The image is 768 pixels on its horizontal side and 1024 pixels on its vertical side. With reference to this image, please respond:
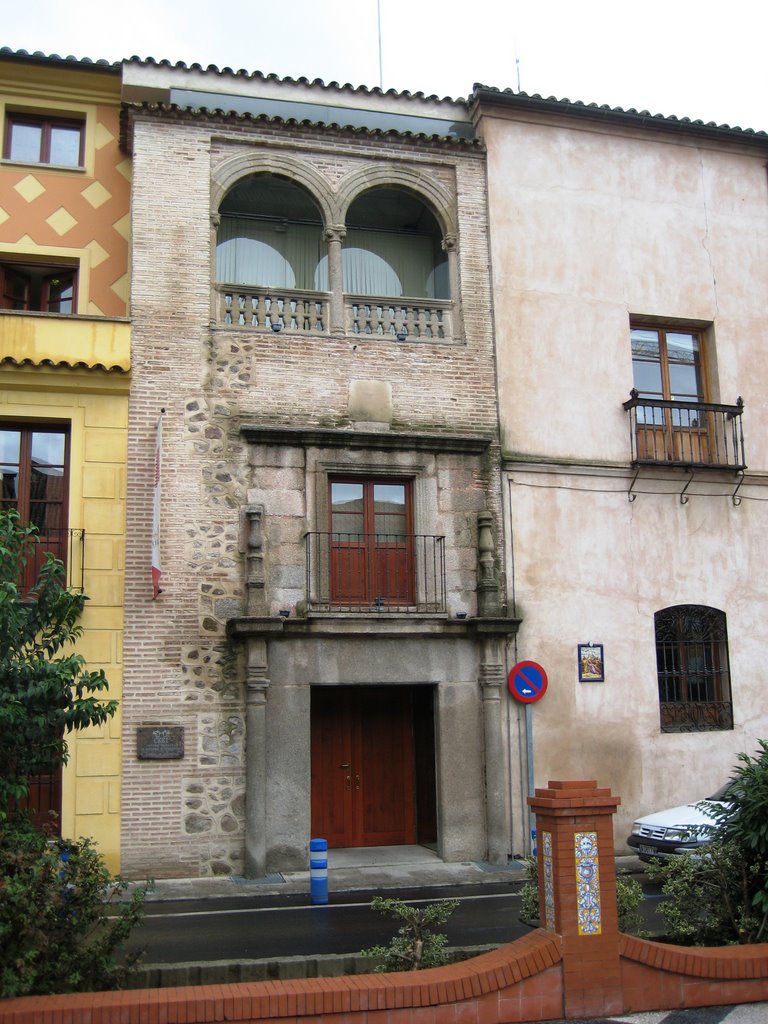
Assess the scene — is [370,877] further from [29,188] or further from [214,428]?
[29,188]

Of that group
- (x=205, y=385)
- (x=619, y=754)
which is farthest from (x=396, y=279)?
(x=619, y=754)

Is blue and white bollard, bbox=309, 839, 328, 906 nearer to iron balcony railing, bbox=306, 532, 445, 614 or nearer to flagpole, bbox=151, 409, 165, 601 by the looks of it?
iron balcony railing, bbox=306, 532, 445, 614

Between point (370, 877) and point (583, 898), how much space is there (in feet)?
22.1

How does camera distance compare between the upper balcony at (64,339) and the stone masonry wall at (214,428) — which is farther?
the upper balcony at (64,339)

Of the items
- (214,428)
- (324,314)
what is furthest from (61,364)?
(324,314)

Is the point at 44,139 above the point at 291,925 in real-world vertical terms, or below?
above

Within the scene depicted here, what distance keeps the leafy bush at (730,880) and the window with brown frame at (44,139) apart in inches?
520

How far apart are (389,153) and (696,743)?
33.9 ft

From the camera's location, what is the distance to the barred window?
16422 mm

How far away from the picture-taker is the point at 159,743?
45.9 ft

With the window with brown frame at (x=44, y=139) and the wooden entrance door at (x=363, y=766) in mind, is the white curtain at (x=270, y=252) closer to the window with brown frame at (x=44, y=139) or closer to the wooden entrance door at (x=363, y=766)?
the window with brown frame at (x=44, y=139)

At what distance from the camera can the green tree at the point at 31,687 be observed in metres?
8.10

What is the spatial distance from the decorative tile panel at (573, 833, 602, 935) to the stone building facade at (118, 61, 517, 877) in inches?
279

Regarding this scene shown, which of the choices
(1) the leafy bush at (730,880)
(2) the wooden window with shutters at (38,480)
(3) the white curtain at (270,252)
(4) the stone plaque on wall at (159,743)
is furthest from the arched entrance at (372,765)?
(1) the leafy bush at (730,880)
